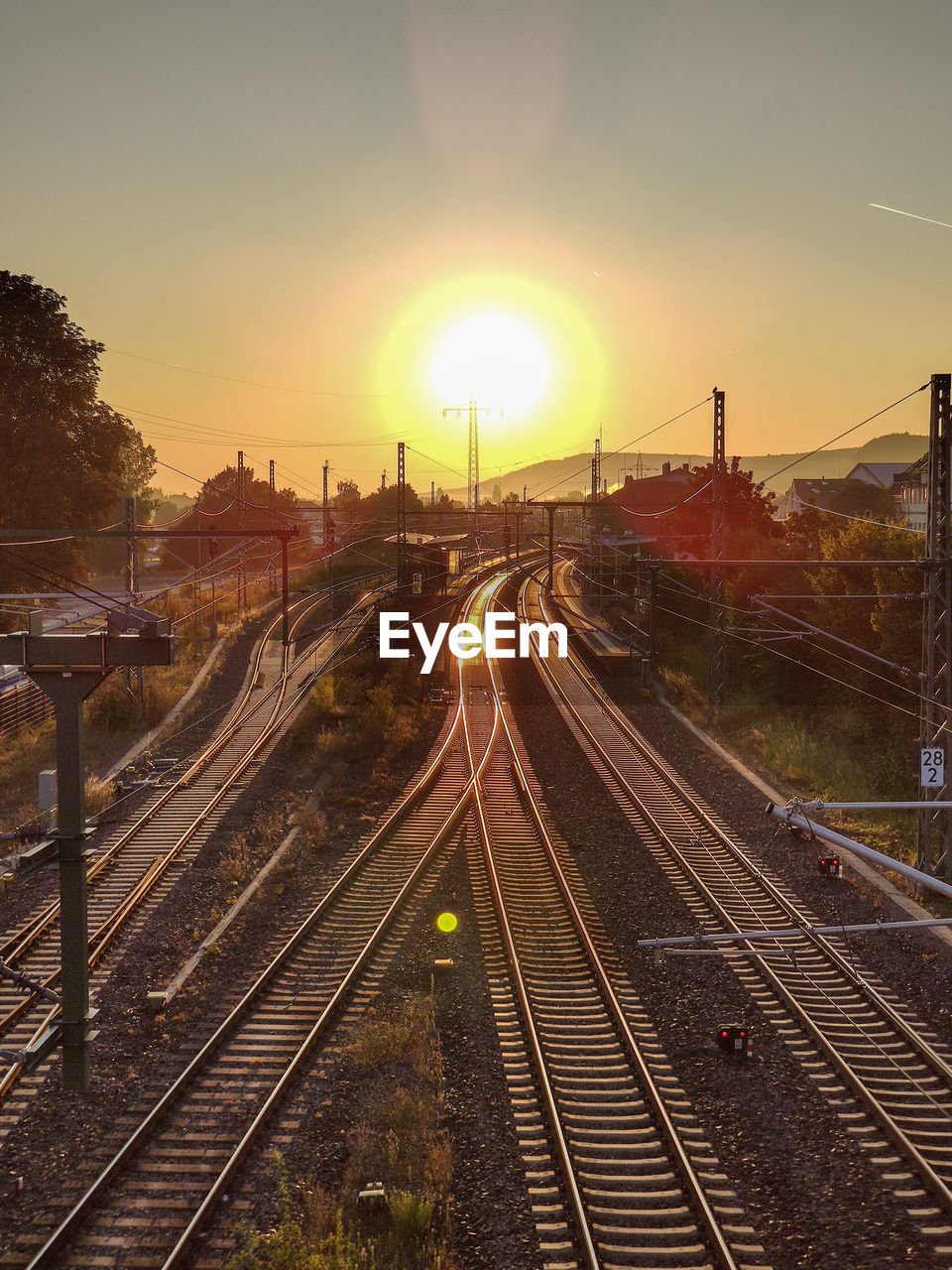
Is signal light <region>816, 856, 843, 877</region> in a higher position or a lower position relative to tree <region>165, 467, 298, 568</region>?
lower

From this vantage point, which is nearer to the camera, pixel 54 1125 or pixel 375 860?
pixel 54 1125

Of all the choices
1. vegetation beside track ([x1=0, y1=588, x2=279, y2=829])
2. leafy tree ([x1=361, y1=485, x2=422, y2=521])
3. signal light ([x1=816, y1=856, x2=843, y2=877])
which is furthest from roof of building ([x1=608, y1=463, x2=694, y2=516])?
signal light ([x1=816, y1=856, x2=843, y2=877])

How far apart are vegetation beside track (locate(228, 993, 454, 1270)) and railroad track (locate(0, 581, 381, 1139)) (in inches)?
111

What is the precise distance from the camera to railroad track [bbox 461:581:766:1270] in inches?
313

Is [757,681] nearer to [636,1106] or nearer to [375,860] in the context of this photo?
[375,860]

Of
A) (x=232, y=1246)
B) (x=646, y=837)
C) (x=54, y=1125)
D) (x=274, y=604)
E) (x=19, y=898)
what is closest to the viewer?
(x=232, y=1246)

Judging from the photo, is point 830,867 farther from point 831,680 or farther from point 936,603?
point 831,680

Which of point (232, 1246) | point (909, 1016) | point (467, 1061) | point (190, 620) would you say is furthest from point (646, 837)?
point (190, 620)

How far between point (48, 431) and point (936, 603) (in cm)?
2769

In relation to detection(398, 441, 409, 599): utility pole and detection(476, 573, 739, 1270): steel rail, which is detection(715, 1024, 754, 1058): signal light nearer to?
detection(476, 573, 739, 1270): steel rail

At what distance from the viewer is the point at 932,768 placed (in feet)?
50.6

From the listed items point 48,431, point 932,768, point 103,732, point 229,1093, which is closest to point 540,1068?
point 229,1093

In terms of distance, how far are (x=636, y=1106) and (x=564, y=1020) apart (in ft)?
6.27

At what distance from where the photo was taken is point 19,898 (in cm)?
1513
